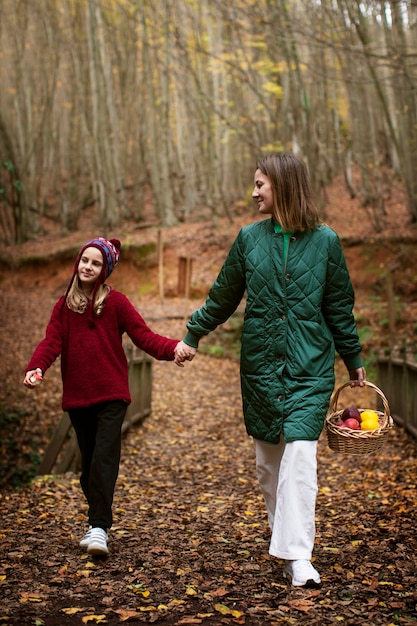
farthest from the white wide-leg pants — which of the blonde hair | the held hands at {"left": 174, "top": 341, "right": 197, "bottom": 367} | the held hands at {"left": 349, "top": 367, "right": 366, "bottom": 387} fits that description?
the blonde hair

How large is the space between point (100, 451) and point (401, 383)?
515 cm

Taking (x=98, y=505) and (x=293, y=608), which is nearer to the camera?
(x=293, y=608)

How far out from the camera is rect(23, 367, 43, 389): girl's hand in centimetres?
391

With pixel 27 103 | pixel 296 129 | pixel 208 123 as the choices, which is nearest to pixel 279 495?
pixel 296 129

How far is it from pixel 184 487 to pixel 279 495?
287cm

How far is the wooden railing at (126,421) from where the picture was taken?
675 centimetres

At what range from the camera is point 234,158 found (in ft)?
99.8

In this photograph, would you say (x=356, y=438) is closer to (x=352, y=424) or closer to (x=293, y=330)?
(x=352, y=424)

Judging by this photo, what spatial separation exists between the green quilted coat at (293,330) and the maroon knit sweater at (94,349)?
30.7 inches

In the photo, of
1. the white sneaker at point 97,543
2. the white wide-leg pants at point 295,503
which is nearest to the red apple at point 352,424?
the white wide-leg pants at point 295,503

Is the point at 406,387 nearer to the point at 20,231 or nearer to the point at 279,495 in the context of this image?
the point at 279,495

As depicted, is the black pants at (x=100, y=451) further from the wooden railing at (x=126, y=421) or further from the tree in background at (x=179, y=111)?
the tree in background at (x=179, y=111)

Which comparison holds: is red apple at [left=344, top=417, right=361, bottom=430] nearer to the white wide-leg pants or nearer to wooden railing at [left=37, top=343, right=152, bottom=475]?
the white wide-leg pants

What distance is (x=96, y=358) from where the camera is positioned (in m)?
4.11
